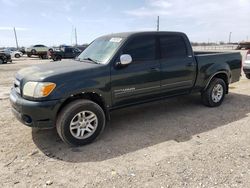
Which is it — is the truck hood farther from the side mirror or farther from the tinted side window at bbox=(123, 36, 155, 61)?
the tinted side window at bbox=(123, 36, 155, 61)

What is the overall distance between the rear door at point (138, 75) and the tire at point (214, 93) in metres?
1.72

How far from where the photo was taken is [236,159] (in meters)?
3.48

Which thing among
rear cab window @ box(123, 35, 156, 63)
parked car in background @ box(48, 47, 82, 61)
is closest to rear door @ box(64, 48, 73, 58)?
parked car in background @ box(48, 47, 82, 61)

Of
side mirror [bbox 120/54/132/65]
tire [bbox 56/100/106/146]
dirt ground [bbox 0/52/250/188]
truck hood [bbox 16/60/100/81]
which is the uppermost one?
side mirror [bbox 120/54/132/65]

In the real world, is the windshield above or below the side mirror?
above

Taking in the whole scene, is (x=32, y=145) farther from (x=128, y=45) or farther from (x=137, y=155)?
(x=128, y=45)

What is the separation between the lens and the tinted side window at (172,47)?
5.04 m

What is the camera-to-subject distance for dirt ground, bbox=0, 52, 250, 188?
3029mm

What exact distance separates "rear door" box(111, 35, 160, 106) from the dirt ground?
2.22ft

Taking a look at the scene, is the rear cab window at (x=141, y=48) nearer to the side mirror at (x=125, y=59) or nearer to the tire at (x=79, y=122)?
the side mirror at (x=125, y=59)

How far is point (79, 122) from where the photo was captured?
3957 mm

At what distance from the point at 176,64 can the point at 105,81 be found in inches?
72.3

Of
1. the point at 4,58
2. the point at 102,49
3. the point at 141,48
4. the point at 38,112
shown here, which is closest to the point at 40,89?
the point at 38,112

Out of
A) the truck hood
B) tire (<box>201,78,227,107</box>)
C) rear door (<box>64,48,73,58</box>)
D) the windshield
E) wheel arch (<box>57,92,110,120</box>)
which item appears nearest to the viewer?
the truck hood
